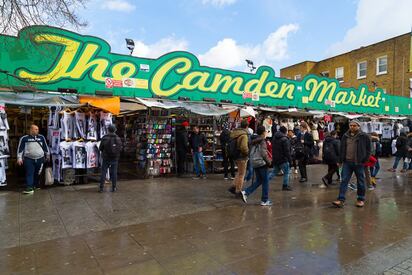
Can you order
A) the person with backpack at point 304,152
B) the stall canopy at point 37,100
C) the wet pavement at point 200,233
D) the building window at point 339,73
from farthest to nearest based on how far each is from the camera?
the building window at point 339,73
the person with backpack at point 304,152
the stall canopy at point 37,100
the wet pavement at point 200,233

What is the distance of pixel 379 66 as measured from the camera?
86.2 ft

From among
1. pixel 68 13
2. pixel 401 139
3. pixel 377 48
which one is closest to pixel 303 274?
pixel 68 13

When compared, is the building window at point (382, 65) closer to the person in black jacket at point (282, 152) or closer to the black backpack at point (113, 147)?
the person in black jacket at point (282, 152)

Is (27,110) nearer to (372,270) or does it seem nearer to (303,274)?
(303,274)

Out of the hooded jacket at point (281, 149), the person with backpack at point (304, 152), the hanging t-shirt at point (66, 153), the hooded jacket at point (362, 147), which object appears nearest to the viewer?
the hooded jacket at point (362, 147)

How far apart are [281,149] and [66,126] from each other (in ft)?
18.6

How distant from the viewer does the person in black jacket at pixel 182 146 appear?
9.85m

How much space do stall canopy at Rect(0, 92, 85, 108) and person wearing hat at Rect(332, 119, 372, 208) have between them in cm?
649

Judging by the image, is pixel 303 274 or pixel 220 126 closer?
pixel 303 274

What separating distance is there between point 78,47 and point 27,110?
224 centimetres

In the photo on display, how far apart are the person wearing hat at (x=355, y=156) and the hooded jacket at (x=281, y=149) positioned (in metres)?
1.64

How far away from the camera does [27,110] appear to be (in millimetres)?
8352

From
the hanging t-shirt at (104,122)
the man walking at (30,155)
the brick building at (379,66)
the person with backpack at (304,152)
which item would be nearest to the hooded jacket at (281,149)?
the person with backpack at (304,152)

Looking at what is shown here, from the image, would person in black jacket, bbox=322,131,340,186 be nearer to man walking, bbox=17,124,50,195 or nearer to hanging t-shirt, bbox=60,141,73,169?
hanging t-shirt, bbox=60,141,73,169
